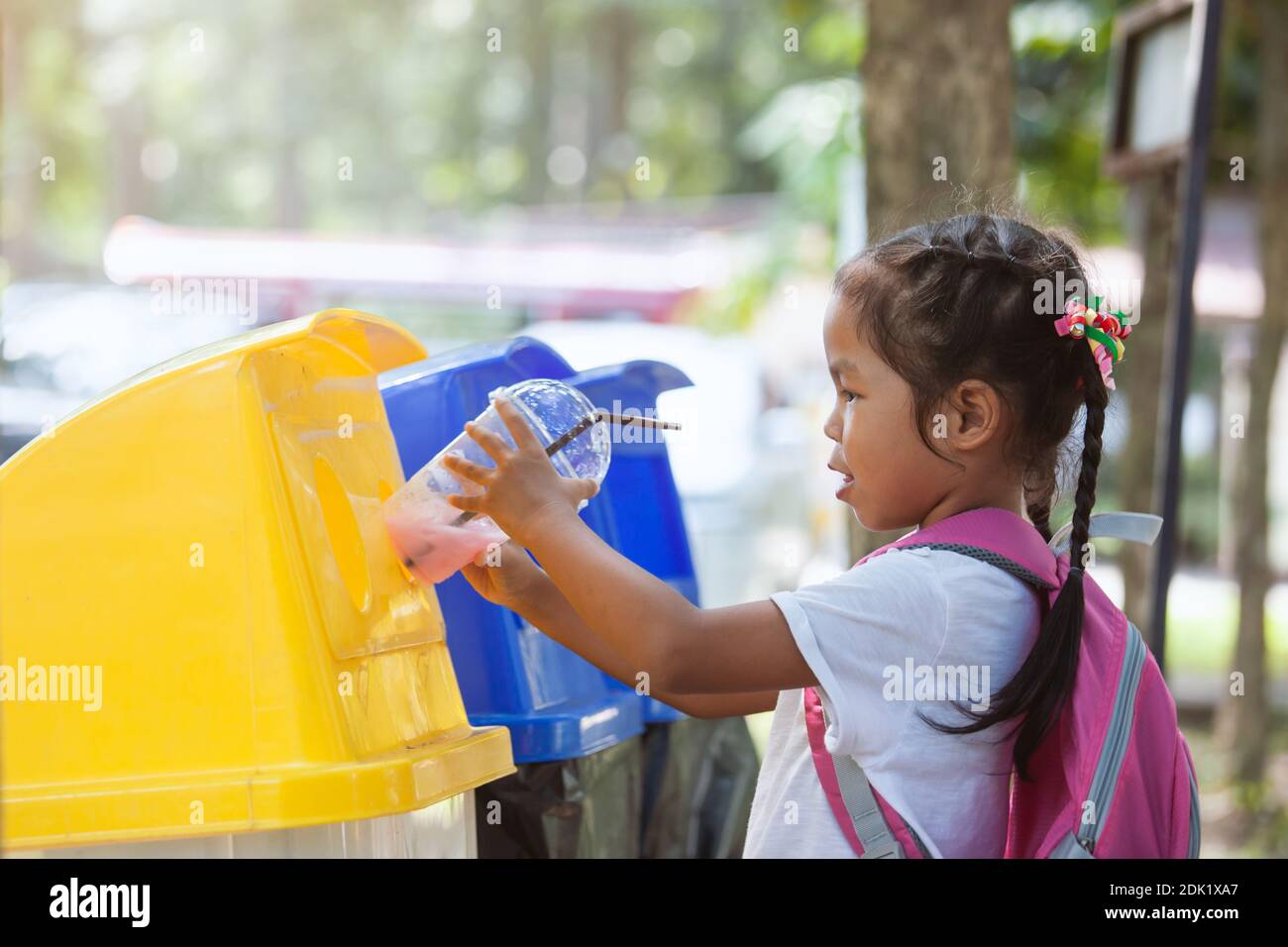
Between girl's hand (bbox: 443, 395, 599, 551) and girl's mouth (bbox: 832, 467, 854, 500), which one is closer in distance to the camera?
girl's hand (bbox: 443, 395, 599, 551)

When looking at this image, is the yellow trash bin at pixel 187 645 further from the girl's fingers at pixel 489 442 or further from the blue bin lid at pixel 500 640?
the blue bin lid at pixel 500 640

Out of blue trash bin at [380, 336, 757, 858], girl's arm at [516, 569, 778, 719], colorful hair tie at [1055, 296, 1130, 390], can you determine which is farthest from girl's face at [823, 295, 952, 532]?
blue trash bin at [380, 336, 757, 858]

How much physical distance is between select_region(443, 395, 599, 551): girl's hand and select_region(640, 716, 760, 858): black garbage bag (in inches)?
51.5

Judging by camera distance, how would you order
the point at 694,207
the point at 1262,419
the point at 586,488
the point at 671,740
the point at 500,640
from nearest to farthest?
1. the point at 586,488
2. the point at 500,640
3. the point at 671,740
4. the point at 1262,419
5. the point at 694,207

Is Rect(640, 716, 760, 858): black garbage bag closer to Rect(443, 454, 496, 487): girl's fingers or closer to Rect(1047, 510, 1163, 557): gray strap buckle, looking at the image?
Rect(1047, 510, 1163, 557): gray strap buckle

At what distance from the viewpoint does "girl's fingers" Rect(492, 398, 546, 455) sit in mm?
1765

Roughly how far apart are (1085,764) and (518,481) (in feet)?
2.52

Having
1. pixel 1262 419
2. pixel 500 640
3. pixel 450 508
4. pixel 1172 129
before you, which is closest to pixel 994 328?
pixel 450 508

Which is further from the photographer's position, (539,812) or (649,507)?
(649,507)

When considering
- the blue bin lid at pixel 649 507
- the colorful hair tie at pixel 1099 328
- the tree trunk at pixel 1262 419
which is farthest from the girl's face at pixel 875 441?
the tree trunk at pixel 1262 419

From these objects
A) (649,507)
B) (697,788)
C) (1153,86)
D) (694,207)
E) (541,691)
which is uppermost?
(694,207)

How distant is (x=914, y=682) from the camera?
1.73 meters

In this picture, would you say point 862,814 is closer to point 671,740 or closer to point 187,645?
point 187,645

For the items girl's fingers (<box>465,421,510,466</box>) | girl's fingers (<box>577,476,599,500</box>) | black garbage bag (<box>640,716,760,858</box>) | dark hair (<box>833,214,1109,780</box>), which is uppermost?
dark hair (<box>833,214,1109,780</box>)
